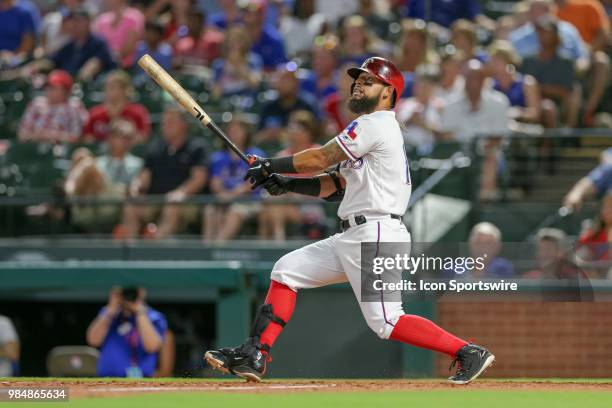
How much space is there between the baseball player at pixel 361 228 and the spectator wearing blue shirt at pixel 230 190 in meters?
3.53

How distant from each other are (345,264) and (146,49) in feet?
24.7

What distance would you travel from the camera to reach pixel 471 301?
369 inches

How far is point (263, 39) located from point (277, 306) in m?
6.85

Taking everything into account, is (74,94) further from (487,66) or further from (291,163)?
(291,163)

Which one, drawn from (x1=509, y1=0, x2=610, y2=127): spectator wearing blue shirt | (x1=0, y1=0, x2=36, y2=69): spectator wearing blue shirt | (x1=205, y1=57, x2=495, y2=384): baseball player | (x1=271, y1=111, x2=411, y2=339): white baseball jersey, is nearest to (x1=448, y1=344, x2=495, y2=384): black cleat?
(x1=205, y1=57, x2=495, y2=384): baseball player

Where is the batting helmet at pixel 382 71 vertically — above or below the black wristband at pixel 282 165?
above

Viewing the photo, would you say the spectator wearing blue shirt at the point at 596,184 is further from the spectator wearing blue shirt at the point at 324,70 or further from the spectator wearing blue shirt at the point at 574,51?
the spectator wearing blue shirt at the point at 324,70

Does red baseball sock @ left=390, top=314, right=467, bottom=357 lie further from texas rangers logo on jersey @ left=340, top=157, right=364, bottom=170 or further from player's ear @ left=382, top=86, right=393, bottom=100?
player's ear @ left=382, top=86, right=393, bottom=100

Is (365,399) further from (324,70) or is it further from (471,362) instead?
(324,70)

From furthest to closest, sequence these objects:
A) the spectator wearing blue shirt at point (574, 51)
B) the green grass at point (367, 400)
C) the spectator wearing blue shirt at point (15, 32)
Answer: the spectator wearing blue shirt at point (15, 32), the spectator wearing blue shirt at point (574, 51), the green grass at point (367, 400)

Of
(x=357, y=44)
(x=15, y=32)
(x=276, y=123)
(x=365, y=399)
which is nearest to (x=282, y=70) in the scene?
(x=276, y=123)

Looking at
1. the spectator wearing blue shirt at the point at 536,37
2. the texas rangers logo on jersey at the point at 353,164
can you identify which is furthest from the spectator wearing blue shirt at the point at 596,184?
the texas rangers logo on jersey at the point at 353,164

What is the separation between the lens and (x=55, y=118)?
12.3 m

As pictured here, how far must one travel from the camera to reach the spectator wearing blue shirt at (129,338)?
348 inches
